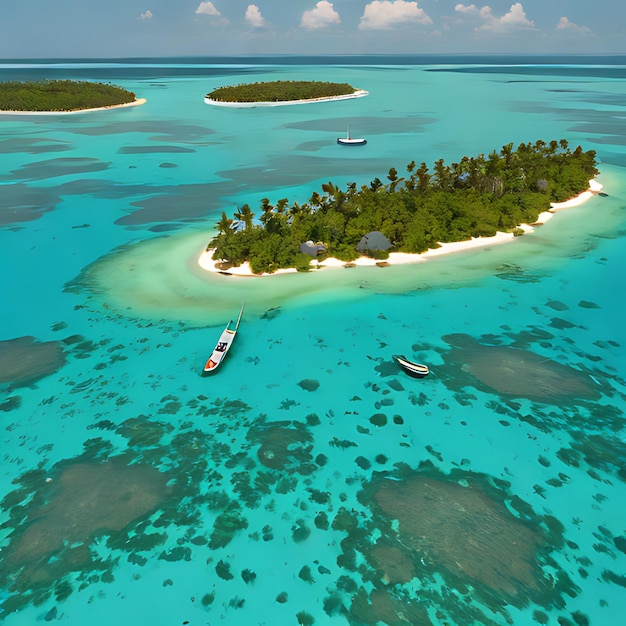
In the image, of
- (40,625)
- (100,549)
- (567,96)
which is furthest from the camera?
(567,96)

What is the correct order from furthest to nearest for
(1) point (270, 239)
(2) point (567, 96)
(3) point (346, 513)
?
(2) point (567, 96)
(1) point (270, 239)
(3) point (346, 513)

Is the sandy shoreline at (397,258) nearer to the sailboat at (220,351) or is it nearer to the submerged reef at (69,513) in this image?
the sailboat at (220,351)

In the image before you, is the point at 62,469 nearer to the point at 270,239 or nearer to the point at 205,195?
the point at 270,239

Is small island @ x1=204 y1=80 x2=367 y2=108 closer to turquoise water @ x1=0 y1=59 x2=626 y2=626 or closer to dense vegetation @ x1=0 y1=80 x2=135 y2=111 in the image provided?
dense vegetation @ x1=0 y1=80 x2=135 y2=111

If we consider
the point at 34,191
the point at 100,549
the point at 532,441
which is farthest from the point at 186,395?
the point at 34,191

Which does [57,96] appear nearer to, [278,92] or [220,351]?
[278,92]

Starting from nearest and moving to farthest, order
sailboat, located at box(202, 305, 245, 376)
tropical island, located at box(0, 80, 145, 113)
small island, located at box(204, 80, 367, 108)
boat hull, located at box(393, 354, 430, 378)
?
1. boat hull, located at box(393, 354, 430, 378)
2. sailboat, located at box(202, 305, 245, 376)
3. tropical island, located at box(0, 80, 145, 113)
4. small island, located at box(204, 80, 367, 108)

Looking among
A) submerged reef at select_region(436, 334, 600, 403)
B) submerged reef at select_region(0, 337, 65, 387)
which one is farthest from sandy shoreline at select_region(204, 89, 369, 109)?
submerged reef at select_region(436, 334, 600, 403)
